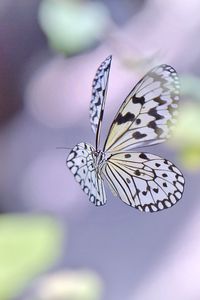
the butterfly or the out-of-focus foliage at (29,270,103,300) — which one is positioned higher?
the butterfly

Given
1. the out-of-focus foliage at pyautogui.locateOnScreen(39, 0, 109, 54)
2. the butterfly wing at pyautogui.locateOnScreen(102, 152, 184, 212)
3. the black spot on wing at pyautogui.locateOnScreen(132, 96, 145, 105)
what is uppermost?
the out-of-focus foliage at pyautogui.locateOnScreen(39, 0, 109, 54)

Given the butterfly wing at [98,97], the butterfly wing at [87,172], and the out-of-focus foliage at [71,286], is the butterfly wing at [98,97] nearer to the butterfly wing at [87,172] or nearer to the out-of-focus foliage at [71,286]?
the butterfly wing at [87,172]

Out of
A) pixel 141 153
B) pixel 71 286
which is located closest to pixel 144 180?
pixel 141 153

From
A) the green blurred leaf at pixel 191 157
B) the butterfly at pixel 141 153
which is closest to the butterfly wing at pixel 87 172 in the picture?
the butterfly at pixel 141 153

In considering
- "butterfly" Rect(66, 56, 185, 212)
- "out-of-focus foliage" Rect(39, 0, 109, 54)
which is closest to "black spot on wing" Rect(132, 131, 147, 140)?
"butterfly" Rect(66, 56, 185, 212)

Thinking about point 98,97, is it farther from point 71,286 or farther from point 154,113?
point 71,286

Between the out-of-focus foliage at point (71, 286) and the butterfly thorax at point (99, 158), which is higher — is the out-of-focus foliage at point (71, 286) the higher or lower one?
the lower one

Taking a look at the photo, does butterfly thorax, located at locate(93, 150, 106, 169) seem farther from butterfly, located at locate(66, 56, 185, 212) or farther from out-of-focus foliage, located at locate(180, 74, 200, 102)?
out-of-focus foliage, located at locate(180, 74, 200, 102)
